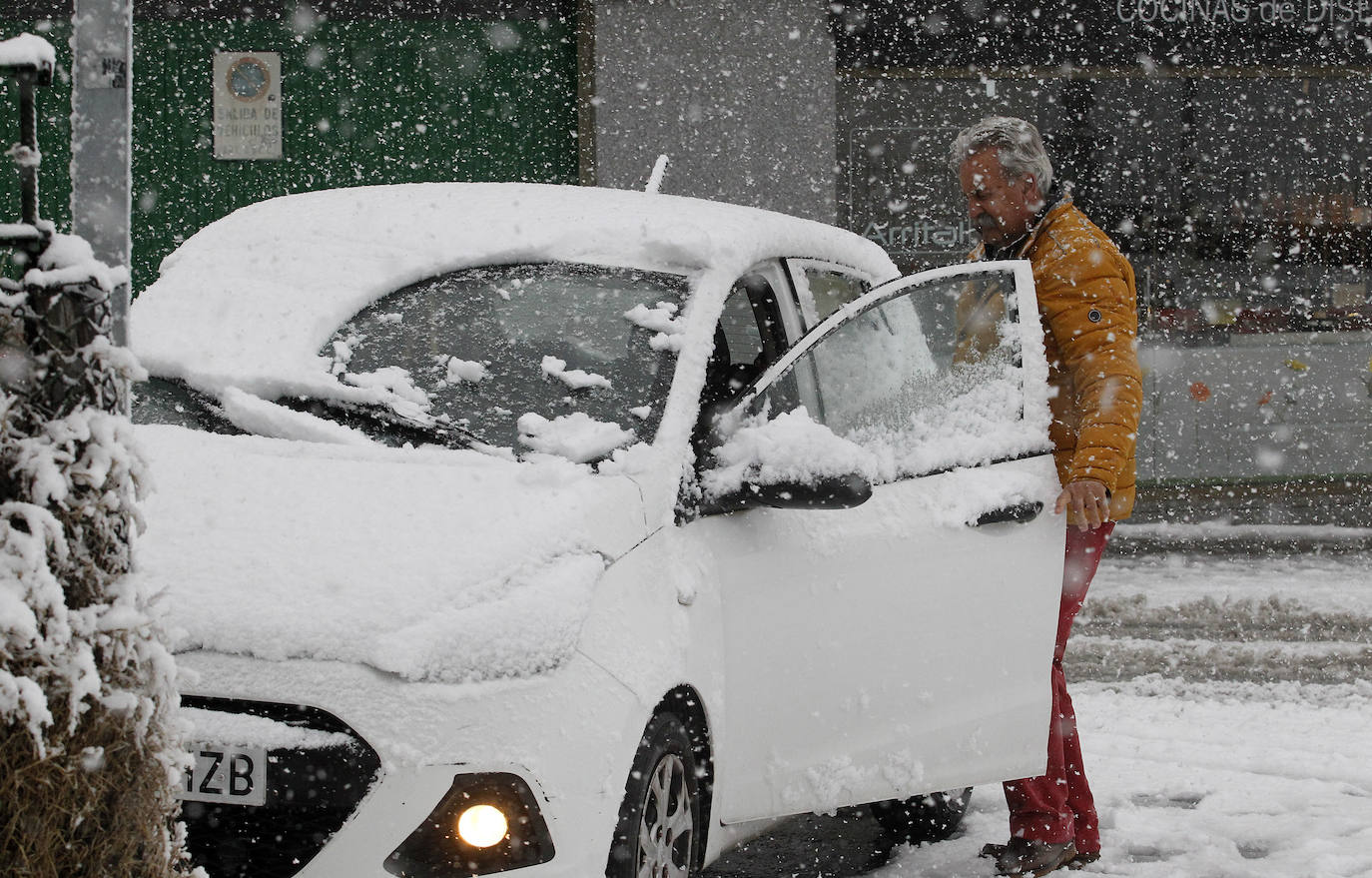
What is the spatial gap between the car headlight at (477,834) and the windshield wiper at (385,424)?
0.87m

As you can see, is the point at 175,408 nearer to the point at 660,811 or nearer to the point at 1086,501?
the point at 660,811

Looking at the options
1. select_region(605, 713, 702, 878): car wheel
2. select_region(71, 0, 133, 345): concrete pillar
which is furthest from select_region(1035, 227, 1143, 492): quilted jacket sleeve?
select_region(71, 0, 133, 345): concrete pillar

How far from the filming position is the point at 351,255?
3947 mm

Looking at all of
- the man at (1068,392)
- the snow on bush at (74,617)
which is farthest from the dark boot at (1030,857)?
the snow on bush at (74,617)

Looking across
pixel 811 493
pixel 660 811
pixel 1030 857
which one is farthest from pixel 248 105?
pixel 660 811

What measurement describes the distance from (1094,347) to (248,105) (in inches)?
316

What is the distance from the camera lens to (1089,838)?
4309 mm

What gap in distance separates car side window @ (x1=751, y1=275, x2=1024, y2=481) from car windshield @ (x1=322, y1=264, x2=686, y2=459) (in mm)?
373

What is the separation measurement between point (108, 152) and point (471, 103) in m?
8.51

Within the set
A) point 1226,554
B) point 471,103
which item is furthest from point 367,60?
point 1226,554

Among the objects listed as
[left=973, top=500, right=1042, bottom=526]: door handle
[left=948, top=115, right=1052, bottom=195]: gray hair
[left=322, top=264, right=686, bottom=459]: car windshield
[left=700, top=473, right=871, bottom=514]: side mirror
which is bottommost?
[left=973, top=500, right=1042, bottom=526]: door handle

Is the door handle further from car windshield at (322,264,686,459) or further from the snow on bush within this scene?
the snow on bush

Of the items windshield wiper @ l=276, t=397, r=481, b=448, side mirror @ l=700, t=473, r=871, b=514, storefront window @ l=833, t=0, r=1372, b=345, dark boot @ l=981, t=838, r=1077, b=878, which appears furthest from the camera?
storefront window @ l=833, t=0, r=1372, b=345

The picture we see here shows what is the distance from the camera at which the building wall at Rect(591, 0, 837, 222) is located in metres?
10.6
